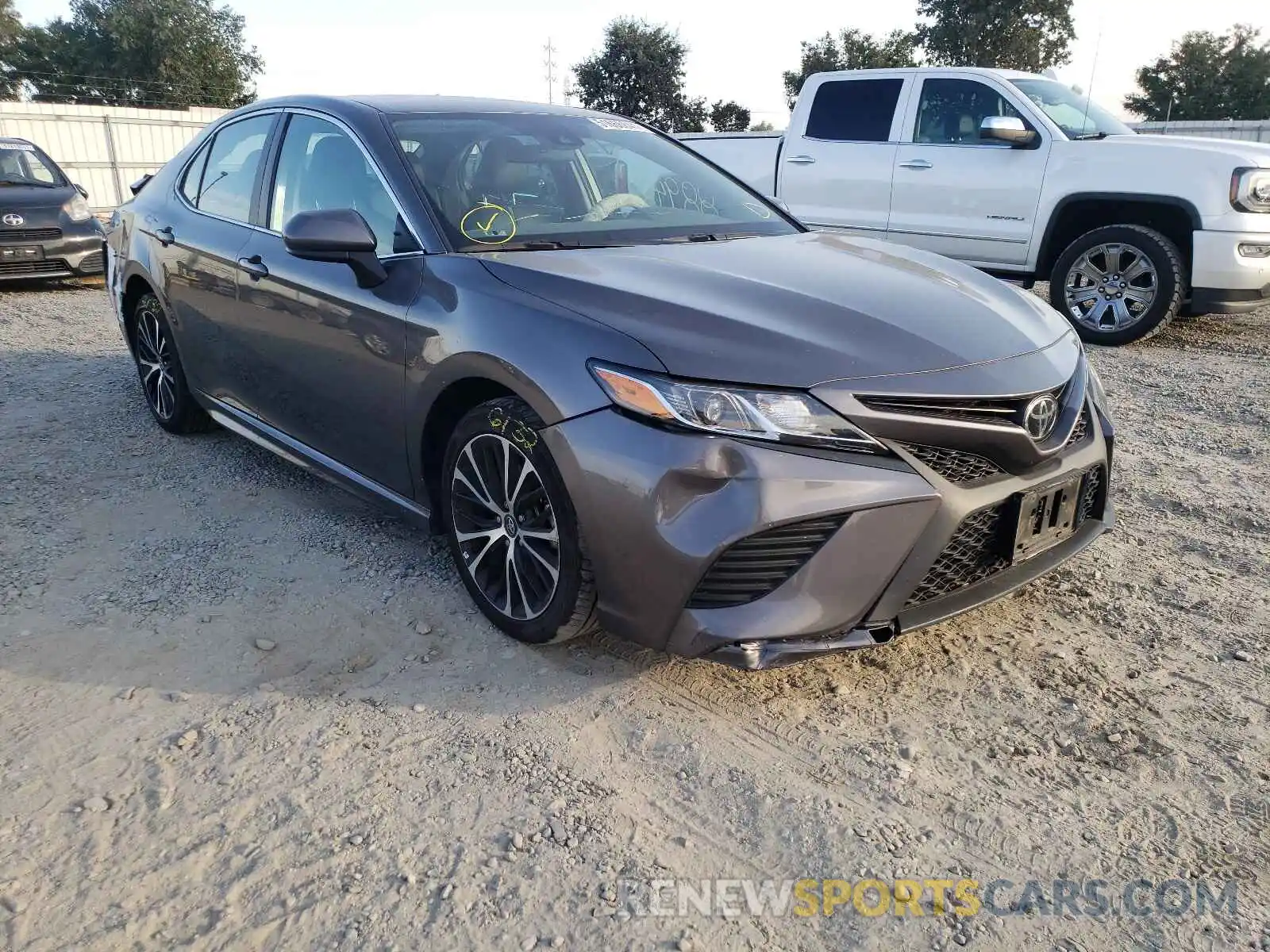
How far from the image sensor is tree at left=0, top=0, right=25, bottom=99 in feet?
150

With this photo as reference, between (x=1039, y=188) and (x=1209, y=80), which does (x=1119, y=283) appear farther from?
(x=1209, y=80)

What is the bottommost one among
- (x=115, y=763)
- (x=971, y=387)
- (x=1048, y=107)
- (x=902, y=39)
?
(x=115, y=763)

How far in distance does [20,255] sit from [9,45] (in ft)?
153

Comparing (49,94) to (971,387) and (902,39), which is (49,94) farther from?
(971,387)

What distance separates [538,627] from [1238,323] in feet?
25.4

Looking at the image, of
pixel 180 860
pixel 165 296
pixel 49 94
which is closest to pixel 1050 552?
pixel 180 860

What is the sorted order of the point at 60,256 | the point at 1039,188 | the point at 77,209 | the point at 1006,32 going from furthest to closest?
the point at 1006,32, the point at 77,209, the point at 60,256, the point at 1039,188

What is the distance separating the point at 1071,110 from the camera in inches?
302

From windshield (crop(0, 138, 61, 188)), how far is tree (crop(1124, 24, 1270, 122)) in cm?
4100

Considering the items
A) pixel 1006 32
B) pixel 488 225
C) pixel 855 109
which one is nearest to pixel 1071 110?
pixel 855 109

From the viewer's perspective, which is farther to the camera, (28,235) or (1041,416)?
(28,235)

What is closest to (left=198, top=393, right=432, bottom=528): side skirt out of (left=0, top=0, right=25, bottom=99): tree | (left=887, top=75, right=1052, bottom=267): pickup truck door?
(left=887, top=75, right=1052, bottom=267): pickup truck door

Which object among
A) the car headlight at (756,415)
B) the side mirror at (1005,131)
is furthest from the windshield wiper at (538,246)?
the side mirror at (1005,131)

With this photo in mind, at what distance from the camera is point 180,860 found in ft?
7.02
